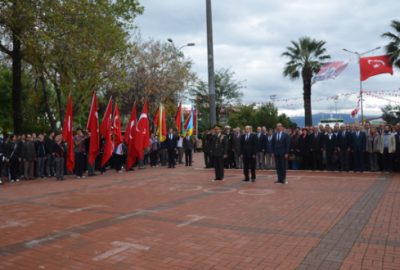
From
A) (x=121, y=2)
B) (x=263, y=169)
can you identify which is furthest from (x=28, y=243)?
(x=121, y=2)

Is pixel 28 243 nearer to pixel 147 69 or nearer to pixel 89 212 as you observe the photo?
pixel 89 212

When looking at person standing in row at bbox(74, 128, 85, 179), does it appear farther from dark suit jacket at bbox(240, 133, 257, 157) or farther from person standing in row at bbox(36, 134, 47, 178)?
dark suit jacket at bbox(240, 133, 257, 157)

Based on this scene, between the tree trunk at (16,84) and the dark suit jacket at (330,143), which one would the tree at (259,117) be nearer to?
the dark suit jacket at (330,143)

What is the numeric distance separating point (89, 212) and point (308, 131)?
10767 millimetres

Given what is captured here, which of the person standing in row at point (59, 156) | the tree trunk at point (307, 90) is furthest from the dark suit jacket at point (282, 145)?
the tree trunk at point (307, 90)

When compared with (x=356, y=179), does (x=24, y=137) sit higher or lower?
higher

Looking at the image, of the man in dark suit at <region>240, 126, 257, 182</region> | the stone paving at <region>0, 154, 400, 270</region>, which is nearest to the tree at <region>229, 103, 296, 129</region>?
the man in dark suit at <region>240, 126, 257, 182</region>

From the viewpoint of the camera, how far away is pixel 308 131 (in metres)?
16.2

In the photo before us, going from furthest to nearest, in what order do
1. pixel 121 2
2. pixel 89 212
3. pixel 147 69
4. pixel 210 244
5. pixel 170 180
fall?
pixel 147 69 → pixel 121 2 → pixel 170 180 → pixel 89 212 → pixel 210 244

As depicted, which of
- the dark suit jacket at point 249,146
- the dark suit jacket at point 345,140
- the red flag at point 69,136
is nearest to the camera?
the dark suit jacket at point 249,146

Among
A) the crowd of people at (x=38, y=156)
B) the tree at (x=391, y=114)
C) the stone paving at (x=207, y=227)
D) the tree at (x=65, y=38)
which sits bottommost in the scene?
the stone paving at (x=207, y=227)

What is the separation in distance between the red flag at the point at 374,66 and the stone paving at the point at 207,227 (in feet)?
54.6

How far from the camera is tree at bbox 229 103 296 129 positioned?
117 ft

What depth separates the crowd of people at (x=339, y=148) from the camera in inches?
571
